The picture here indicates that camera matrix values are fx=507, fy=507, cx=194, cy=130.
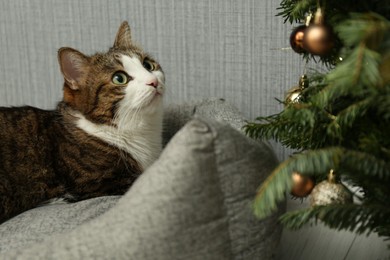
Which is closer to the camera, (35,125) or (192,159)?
(192,159)

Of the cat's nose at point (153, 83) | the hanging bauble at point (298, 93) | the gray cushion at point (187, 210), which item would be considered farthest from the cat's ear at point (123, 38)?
the gray cushion at point (187, 210)

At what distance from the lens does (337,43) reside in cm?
68

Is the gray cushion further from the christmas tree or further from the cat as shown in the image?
the cat

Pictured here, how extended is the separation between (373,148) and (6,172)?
2.57 feet

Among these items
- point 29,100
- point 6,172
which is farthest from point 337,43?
point 29,100

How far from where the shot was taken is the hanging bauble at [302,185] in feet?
2.15

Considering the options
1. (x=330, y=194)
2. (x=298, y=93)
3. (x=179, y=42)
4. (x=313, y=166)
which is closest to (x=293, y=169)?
(x=313, y=166)

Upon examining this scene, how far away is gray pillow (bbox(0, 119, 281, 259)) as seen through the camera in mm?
637

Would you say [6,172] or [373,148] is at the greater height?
[373,148]

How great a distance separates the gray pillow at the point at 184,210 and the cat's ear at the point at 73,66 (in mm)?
521

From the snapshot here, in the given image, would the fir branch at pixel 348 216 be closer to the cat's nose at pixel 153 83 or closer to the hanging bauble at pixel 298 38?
the hanging bauble at pixel 298 38

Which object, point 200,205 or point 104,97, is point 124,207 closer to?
point 200,205

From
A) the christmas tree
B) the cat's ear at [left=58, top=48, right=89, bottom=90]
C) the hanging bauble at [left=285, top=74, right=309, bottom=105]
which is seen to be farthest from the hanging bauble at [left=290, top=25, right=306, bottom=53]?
the cat's ear at [left=58, top=48, right=89, bottom=90]

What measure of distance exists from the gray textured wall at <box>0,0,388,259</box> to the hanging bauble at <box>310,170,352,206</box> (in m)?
0.43
